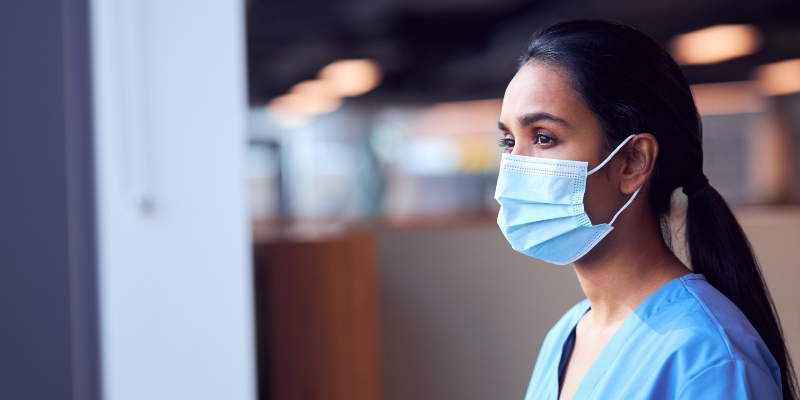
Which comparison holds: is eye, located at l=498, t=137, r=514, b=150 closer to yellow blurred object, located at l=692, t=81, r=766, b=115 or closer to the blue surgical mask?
the blue surgical mask

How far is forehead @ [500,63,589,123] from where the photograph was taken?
3.05 ft

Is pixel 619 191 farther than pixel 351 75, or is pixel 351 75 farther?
pixel 351 75

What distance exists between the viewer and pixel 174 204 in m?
1.51

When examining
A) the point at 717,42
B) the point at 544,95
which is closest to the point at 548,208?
the point at 544,95

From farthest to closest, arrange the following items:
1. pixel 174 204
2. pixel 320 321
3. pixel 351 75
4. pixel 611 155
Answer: pixel 351 75 → pixel 320 321 → pixel 174 204 → pixel 611 155

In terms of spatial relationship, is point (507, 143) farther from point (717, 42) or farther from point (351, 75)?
point (351, 75)

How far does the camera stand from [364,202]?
8672 millimetres

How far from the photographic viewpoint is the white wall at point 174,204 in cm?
146

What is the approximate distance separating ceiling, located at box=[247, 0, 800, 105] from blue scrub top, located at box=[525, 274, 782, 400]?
10.9 feet

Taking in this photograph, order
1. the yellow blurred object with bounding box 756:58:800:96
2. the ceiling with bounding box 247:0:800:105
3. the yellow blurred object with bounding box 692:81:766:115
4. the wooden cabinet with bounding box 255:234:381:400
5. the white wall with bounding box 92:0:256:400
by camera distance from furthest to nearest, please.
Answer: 1. the yellow blurred object with bounding box 692:81:766:115
2. the yellow blurred object with bounding box 756:58:800:96
3. the ceiling with bounding box 247:0:800:105
4. the wooden cabinet with bounding box 255:234:381:400
5. the white wall with bounding box 92:0:256:400

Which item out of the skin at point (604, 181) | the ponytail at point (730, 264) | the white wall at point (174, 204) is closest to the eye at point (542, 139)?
the skin at point (604, 181)

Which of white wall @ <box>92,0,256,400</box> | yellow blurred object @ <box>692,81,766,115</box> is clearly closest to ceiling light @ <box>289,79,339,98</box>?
yellow blurred object @ <box>692,81,766,115</box>

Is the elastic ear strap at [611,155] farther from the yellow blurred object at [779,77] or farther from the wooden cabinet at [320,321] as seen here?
the yellow blurred object at [779,77]

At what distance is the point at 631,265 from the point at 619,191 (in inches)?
4.6
